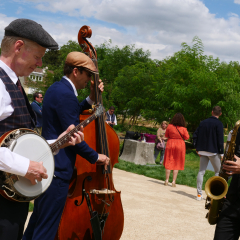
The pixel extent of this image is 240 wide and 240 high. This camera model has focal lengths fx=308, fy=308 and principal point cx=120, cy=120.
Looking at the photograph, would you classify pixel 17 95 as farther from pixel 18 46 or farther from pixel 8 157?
pixel 8 157

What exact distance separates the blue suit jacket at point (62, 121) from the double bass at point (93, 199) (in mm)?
299

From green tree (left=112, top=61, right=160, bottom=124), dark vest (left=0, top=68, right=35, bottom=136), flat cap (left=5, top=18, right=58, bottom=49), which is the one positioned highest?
green tree (left=112, top=61, right=160, bottom=124)

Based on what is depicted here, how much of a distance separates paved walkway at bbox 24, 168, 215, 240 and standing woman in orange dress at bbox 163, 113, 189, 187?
1.94 ft

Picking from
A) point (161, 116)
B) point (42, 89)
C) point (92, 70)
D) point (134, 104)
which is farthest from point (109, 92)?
point (92, 70)

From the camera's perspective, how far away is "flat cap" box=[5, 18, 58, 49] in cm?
197

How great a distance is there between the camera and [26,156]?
6.25ft

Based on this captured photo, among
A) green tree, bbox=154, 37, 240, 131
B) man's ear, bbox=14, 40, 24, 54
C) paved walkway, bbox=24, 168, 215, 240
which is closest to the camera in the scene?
man's ear, bbox=14, 40, 24, 54

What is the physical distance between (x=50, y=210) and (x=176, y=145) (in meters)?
6.42

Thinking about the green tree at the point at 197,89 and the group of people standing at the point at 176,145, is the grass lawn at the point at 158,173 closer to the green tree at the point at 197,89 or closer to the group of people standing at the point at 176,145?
the group of people standing at the point at 176,145

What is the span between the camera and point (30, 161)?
1828 millimetres

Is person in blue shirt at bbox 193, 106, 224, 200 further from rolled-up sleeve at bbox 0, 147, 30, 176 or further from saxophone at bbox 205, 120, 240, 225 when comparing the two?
rolled-up sleeve at bbox 0, 147, 30, 176

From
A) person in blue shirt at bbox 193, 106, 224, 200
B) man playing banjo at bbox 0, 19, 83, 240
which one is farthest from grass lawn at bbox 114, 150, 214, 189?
man playing banjo at bbox 0, 19, 83, 240

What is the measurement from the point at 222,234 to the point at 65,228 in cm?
150

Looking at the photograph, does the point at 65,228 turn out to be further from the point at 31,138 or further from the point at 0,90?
the point at 0,90
